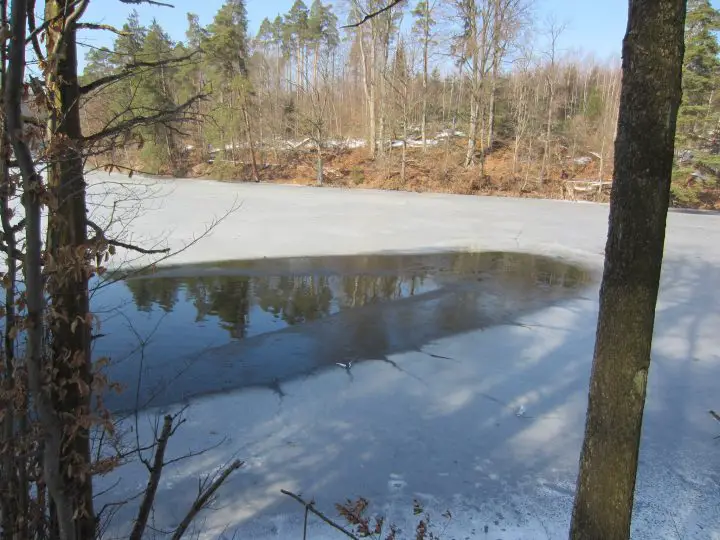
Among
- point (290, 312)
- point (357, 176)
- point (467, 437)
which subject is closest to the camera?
point (467, 437)

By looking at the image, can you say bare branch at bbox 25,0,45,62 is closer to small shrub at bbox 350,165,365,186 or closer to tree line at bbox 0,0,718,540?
tree line at bbox 0,0,718,540

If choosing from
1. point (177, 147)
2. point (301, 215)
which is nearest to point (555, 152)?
point (301, 215)

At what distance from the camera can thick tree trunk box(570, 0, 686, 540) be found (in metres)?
2.08

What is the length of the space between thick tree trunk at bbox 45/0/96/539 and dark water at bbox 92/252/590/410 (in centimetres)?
162

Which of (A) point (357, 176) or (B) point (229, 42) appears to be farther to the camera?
(B) point (229, 42)

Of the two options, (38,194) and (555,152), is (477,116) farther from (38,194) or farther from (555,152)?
(38,194)

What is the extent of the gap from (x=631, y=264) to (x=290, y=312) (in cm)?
667

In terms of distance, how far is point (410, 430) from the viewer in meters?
4.88

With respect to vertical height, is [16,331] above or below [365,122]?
below

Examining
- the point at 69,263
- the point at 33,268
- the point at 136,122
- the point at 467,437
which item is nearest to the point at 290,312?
the point at 467,437

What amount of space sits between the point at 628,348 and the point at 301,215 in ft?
52.2

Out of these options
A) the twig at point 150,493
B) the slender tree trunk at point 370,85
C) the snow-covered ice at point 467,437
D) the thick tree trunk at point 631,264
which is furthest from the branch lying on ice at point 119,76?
the slender tree trunk at point 370,85

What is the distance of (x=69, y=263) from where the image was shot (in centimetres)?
243

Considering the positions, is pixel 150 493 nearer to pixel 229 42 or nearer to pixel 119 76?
pixel 119 76
